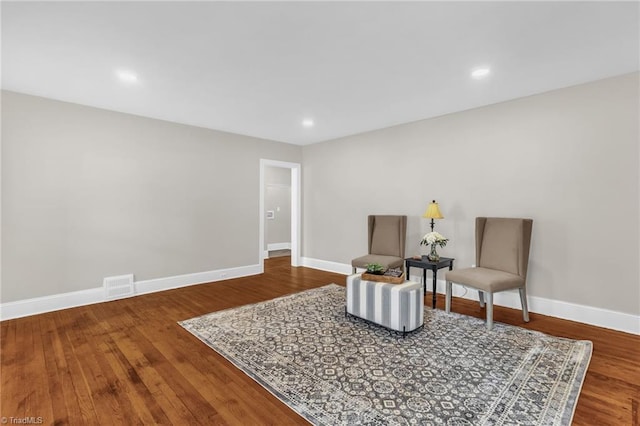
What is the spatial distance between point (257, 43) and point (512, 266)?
353cm

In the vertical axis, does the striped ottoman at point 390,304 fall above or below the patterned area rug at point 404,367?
above

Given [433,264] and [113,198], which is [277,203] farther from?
[433,264]

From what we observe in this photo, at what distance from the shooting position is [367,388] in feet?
6.84

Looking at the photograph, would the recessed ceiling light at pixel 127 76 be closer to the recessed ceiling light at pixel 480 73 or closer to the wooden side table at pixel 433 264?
the recessed ceiling light at pixel 480 73

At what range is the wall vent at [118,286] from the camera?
4078mm

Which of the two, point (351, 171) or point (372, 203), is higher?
point (351, 171)

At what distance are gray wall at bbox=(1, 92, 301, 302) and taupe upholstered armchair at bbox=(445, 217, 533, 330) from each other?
3.82 metres

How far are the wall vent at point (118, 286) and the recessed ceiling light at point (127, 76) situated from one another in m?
2.65

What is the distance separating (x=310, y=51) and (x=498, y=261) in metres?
3.11

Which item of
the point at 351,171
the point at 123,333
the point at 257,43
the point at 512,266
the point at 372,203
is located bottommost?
the point at 123,333

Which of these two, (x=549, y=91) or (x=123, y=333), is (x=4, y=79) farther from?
(x=549, y=91)

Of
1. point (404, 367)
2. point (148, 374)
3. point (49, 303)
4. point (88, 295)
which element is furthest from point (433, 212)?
point (49, 303)

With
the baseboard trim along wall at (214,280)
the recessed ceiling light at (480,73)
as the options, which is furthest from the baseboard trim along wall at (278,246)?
the recessed ceiling light at (480,73)

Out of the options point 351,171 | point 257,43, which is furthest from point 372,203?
point 257,43
